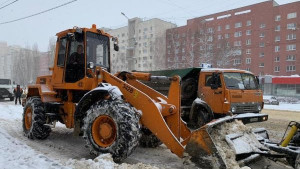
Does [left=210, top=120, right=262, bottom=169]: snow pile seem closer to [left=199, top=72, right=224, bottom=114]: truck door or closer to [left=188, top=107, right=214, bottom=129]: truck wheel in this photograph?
[left=188, top=107, right=214, bottom=129]: truck wheel

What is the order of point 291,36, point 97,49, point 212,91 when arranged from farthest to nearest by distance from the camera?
1. point 291,36
2. point 212,91
3. point 97,49

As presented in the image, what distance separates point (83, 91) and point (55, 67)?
4.05ft

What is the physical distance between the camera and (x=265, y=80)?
4234 cm

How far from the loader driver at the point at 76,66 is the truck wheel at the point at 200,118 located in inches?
192

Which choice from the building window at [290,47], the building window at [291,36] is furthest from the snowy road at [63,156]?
the building window at [291,36]

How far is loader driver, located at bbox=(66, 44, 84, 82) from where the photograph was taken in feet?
22.3

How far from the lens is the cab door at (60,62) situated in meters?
7.28

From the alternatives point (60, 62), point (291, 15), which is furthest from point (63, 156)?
point (291, 15)

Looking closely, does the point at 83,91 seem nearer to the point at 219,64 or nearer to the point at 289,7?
the point at 219,64

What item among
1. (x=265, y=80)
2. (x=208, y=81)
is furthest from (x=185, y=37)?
(x=208, y=81)

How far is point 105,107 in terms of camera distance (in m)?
5.19

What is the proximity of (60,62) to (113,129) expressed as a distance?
3159mm

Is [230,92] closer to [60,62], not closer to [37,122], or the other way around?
[60,62]

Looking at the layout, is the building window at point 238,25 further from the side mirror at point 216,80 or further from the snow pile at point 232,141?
the snow pile at point 232,141
